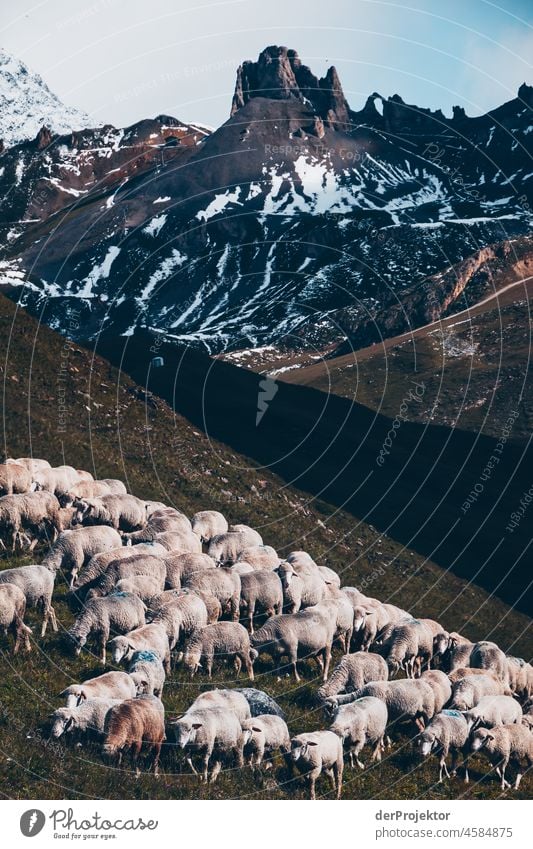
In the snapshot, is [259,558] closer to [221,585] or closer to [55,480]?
[221,585]

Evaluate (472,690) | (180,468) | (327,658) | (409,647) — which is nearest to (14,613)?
(327,658)

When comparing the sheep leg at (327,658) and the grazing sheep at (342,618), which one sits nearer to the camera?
the sheep leg at (327,658)

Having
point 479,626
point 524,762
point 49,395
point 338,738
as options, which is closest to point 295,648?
point 338,738

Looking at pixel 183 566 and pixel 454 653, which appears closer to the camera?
pixel 183 566

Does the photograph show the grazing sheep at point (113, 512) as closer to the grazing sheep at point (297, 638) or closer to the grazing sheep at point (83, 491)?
the grazing sheep at point (83, 491)

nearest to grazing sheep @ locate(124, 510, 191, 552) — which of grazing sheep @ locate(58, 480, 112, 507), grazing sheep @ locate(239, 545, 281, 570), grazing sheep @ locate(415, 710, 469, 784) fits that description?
grazing sheep @ locate(239, 545, 281, 570)

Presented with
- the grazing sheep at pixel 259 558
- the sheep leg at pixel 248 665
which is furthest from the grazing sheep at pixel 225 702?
the grazing sheep at pixel 259 558
